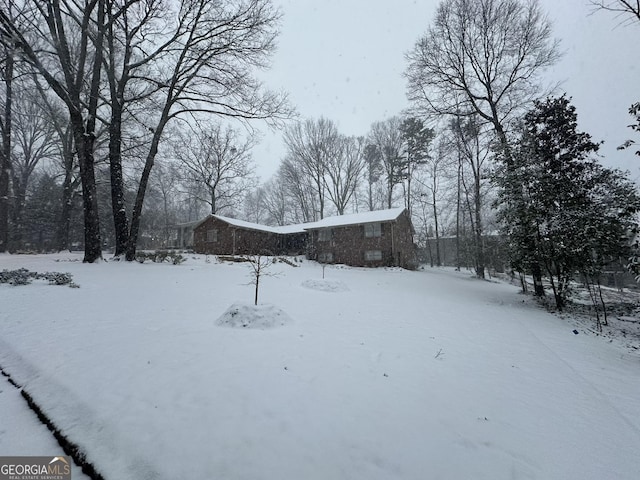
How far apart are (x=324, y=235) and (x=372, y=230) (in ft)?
14.9

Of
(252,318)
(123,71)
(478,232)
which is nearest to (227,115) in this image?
(123,71)

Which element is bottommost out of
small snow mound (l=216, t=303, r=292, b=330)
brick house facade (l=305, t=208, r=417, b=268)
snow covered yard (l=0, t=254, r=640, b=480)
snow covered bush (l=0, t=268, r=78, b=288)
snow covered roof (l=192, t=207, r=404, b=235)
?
snow covered yard (l=0, t=254, r=640, b=480)

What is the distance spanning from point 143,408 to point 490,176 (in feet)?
38.9

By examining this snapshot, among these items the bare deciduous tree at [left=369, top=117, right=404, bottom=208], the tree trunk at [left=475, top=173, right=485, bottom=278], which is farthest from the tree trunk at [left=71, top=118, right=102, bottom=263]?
the bare deciduous tree at [left=369, top=117, right=404, bottom=208]

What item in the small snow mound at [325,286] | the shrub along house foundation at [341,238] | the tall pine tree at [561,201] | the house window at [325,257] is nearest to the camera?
the tall pine tree at [561,201]

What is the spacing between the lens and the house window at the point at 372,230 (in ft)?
70.3

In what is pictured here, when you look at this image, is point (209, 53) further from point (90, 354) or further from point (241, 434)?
point (241, 434)

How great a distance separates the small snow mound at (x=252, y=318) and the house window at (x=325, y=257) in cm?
1851

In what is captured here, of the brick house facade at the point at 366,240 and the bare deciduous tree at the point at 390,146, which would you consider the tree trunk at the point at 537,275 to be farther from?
the bare deciduous tree at the point at 390,146

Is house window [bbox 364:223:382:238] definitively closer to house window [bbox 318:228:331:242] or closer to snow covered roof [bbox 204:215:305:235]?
house window [bbox 318:228:331:242]

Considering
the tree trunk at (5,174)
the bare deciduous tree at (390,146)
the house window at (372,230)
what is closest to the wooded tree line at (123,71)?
the tree trunk at (5,174)

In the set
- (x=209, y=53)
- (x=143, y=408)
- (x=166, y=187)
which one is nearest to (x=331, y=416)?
(x=143, y=408)

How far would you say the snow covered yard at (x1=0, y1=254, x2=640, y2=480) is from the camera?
6.34ft

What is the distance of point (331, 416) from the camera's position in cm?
243
